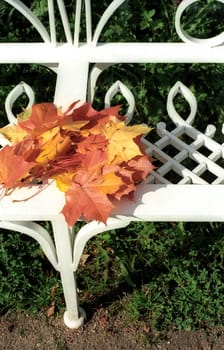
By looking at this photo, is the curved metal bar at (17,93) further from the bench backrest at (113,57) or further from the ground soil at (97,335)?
the ground soil at (97,335)

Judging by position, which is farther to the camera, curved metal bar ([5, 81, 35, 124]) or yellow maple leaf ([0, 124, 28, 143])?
curved metal bar ([5, 81, 35, 124])

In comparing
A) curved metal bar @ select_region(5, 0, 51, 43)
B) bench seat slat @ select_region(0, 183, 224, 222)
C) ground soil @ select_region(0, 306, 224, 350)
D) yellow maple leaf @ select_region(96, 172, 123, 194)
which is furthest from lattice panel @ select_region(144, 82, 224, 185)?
ground soil @ select_region(0, 306, 224, 350)

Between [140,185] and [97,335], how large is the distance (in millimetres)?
966

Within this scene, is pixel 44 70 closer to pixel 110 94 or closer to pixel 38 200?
pixel 110 94

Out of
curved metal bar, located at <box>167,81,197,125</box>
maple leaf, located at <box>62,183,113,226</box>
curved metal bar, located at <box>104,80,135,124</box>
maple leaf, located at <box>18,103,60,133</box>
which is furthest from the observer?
curved metal bar, located at <box>167,81,197,125</box>

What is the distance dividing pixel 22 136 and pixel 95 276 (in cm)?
104

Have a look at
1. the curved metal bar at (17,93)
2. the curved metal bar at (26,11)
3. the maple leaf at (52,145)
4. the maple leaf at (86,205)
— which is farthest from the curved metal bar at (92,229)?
the curved metal bar at (26,11)

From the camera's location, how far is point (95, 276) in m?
2.72

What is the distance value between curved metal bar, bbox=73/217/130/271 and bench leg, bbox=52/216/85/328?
23 millimetres

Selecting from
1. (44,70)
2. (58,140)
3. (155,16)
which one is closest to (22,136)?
(58,140)

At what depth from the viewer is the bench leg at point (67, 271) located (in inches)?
75.6

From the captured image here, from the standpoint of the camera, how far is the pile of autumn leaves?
169 centimetres

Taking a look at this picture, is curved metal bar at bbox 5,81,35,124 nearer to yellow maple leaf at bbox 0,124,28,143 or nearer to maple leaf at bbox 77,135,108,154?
yellow maple leaf at bbox 0,124,28,143

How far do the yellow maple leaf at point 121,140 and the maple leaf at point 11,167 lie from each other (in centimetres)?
21
